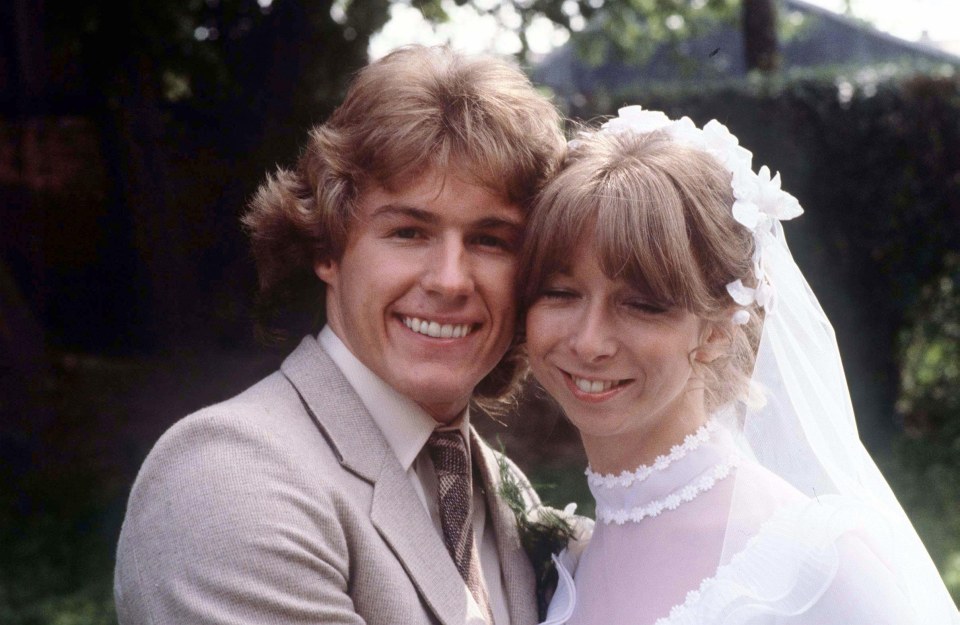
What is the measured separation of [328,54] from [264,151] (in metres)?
1.18

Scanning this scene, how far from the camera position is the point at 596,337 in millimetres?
2494

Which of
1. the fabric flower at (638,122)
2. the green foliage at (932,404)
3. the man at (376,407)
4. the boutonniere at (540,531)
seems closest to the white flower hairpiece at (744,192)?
the fabric flower at (638,122)

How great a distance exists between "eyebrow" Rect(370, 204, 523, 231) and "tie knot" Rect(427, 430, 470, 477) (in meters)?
0.54

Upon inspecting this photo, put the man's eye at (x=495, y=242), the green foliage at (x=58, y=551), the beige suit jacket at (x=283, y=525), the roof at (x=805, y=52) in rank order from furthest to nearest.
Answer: the roof at (x=805, y=52)
the green foliage at (x=58, y=551)
the man's eye at (x=495, y=242)
the beige suit jacket at (x=283, y=525)

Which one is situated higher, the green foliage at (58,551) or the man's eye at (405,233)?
the man's eye at (405,233)

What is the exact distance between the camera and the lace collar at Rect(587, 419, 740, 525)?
8.43 feet

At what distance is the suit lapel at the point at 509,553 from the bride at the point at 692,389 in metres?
0.09

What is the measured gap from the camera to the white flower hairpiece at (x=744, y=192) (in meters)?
2.54

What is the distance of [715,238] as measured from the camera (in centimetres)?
253

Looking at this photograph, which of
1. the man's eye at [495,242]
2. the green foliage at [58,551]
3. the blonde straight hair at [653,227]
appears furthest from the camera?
the green foliage at [58,551]

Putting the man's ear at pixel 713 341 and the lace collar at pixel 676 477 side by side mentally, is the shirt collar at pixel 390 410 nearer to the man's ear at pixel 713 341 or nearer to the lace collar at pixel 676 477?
the lace collar at pixel 676 477

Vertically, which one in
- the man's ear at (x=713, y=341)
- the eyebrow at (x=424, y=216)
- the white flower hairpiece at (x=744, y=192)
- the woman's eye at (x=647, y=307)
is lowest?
the man's ear at (x=713, y=341)

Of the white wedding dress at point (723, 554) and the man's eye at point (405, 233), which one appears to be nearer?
the white wedding dress at point (723, 554)

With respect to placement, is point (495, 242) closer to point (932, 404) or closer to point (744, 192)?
point (744, 192)
